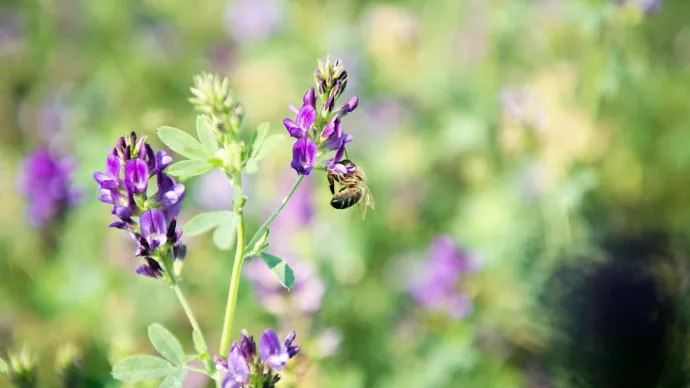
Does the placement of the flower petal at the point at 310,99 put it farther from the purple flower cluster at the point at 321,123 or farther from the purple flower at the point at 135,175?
the purple flower at the point at 135,175

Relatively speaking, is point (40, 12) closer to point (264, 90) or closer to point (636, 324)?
point (264, 90)

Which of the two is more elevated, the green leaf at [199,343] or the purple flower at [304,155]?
the purple flower at [304,155]

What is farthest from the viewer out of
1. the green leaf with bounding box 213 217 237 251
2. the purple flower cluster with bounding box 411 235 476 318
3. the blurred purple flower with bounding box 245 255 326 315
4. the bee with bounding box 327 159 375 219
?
the purple flower cluster with bounding box 411 235 476 318

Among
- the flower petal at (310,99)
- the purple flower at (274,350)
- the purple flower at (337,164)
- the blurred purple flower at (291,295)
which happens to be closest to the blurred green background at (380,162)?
the blurred purple flower at (291,295)

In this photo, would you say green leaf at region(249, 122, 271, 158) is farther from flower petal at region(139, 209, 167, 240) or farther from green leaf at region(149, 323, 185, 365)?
green leaf at region(149, 323, 185, 365)

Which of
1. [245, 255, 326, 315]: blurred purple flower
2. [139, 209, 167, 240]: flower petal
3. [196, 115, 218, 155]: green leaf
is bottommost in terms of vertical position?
[139, 209, 167, 240]: flower petal

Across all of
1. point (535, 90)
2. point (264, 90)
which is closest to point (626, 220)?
point (535, 90)

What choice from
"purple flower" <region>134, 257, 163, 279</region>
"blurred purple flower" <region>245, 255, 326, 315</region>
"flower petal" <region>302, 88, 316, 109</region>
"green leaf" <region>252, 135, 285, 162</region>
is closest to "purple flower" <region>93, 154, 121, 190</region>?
"purple flower" <region>134, 257, 163, 279</region>

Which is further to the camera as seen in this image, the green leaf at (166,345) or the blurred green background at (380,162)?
the blurred green background at (380,162)
